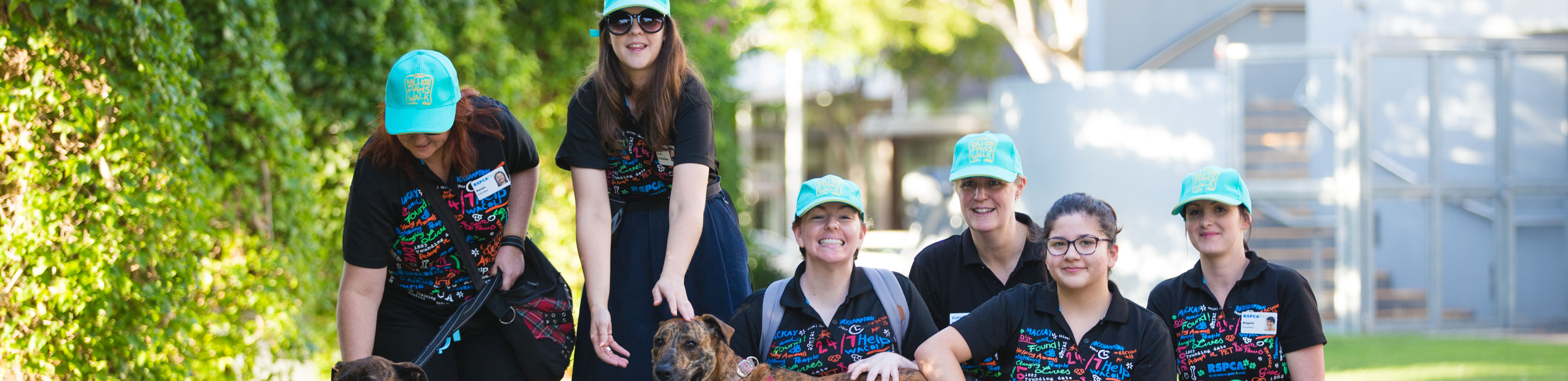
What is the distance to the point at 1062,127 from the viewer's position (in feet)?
49.5

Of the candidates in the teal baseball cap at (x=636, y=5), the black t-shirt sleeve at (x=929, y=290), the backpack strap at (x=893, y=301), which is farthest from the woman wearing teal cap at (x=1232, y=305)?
the teal baseball cap at (x=636, y=5)

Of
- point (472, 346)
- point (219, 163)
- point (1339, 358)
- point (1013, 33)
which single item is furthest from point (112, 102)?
point (1013, 33)

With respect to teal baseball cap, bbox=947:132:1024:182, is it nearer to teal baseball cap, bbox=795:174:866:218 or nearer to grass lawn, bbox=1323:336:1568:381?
teal baseball cap, bbox=795:174:866:218

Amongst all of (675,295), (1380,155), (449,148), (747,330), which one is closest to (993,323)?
(747,330)

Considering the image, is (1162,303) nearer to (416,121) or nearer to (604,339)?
(604,339)

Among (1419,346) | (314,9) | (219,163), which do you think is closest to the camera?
(219,163)

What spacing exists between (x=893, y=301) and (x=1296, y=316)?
4.50ft

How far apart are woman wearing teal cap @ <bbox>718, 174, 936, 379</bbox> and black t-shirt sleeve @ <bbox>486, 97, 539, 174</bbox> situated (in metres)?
0.96

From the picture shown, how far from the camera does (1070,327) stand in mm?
3639

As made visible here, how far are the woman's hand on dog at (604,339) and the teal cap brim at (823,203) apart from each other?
0.73 metres

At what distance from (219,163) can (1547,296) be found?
14.6m

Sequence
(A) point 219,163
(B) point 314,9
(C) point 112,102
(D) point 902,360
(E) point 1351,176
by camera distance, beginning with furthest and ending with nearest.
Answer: (E) point 1351,176 < (B) point 314,9 < (A) point 219,163 < (C) point 112,102 < (D) point 902,360

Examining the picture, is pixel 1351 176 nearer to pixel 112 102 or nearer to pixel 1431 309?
pixel 1431 309

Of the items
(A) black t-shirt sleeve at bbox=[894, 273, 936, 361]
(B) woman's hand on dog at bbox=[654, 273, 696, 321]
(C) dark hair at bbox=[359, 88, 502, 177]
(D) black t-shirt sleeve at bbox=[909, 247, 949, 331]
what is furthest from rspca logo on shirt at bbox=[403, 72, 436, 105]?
(D) black t-shirt sleeve at bbox=[909, 247, 949, 331]
